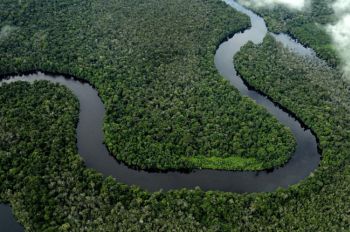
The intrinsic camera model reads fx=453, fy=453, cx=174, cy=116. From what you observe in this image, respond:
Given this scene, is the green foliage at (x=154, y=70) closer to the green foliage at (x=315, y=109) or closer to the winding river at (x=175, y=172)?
the winding river at (x=175, y=172)

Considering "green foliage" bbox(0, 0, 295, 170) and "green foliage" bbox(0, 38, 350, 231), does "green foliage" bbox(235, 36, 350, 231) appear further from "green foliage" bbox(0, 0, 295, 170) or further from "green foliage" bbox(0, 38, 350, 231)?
"green foliage" bbox(0, 0, 295, 170)

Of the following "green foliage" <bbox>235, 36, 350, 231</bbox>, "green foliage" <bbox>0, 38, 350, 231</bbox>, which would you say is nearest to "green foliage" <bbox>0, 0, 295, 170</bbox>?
"green foliage" <bbox>235, 36, 350, 231</bbox>

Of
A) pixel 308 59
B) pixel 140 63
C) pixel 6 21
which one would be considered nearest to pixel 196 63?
pixel 140 63

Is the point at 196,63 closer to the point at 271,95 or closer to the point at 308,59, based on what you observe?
the point at 271,95

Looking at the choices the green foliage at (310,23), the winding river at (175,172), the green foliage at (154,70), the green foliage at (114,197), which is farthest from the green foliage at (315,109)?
the green foliage at (310,23)

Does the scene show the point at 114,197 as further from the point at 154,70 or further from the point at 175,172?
the point at 154,70
